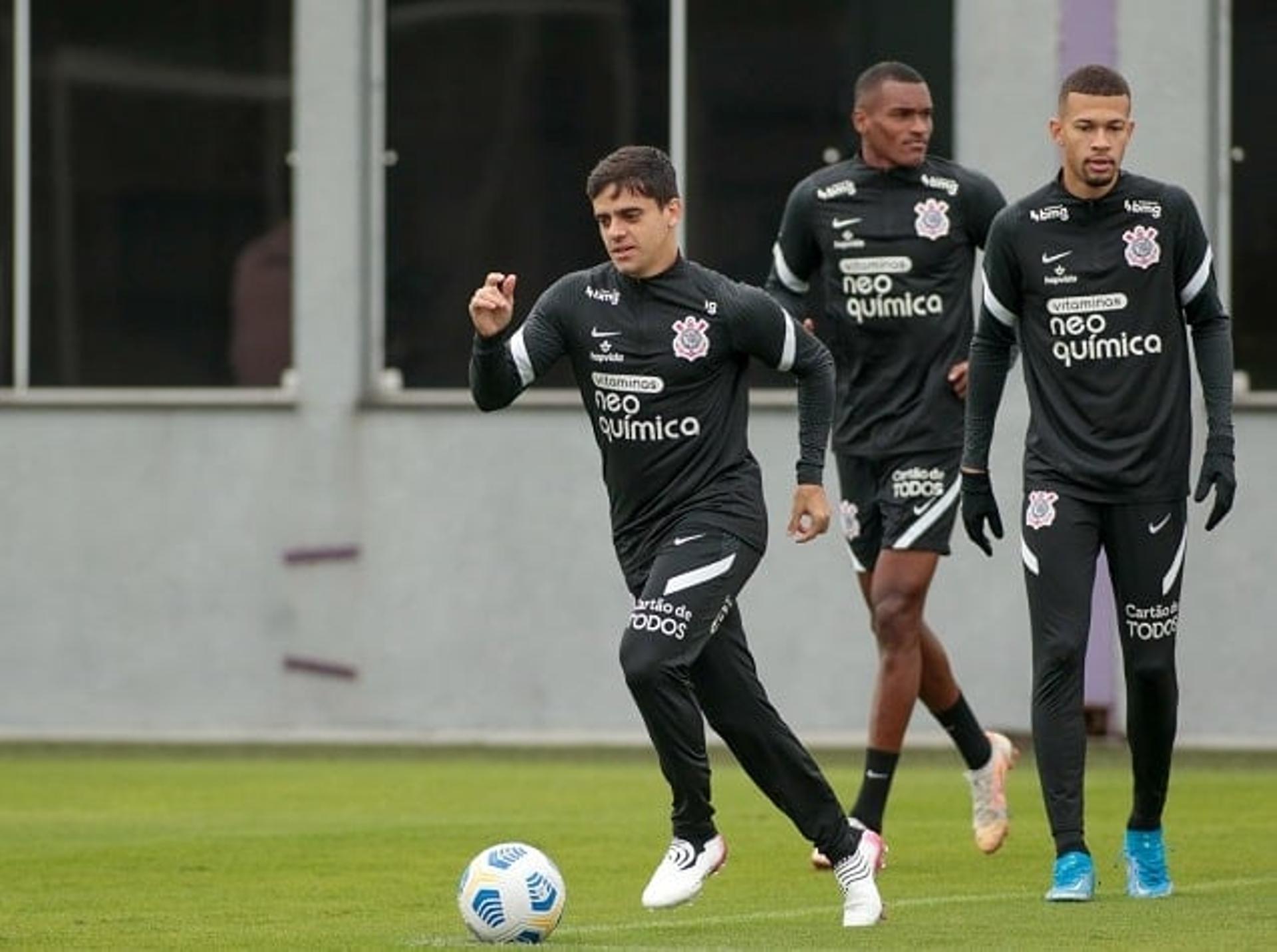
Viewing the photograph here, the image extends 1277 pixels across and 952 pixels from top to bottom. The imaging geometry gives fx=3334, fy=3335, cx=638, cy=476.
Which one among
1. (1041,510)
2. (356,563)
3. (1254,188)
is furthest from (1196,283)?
(356,563)

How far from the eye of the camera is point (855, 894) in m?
8.53

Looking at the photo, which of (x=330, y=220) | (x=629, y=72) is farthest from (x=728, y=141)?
(x=330, y=220)

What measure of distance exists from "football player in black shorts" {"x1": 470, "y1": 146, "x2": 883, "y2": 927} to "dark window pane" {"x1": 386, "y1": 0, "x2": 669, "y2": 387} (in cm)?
871

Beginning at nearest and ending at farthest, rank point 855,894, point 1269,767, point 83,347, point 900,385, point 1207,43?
point 855,894 < point 900,385 < point 1269,767 < point 1207,43 < point 83,347

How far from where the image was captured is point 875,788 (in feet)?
35.4

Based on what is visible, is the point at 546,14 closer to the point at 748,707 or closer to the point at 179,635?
the point at 179,635

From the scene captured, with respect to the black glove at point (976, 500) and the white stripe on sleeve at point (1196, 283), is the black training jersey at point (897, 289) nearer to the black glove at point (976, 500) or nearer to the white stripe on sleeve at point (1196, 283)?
the black glove at point (976, 500)

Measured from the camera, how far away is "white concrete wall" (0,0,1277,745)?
17.2 meters

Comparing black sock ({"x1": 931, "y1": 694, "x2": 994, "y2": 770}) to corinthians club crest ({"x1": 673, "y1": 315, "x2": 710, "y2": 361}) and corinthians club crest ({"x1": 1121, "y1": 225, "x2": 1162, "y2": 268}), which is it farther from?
corinthians club crest ({"x1": 673, "y1": 315, "x2": 710, "y2": 361})

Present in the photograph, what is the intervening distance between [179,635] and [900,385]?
784 centimetres

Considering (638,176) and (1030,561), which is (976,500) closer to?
(1030,561)

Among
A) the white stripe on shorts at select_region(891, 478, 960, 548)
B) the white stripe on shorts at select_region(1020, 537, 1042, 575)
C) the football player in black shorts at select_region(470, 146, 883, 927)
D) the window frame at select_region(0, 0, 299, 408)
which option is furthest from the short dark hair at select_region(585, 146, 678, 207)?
the window frame at select_region(0, 0, 299, 408)

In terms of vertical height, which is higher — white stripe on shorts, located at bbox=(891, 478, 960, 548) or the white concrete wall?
white stripe on shorts, located at bbox=(891, 478, 960, 548)

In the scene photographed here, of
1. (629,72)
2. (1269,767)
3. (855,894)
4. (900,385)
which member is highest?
(629,72)
